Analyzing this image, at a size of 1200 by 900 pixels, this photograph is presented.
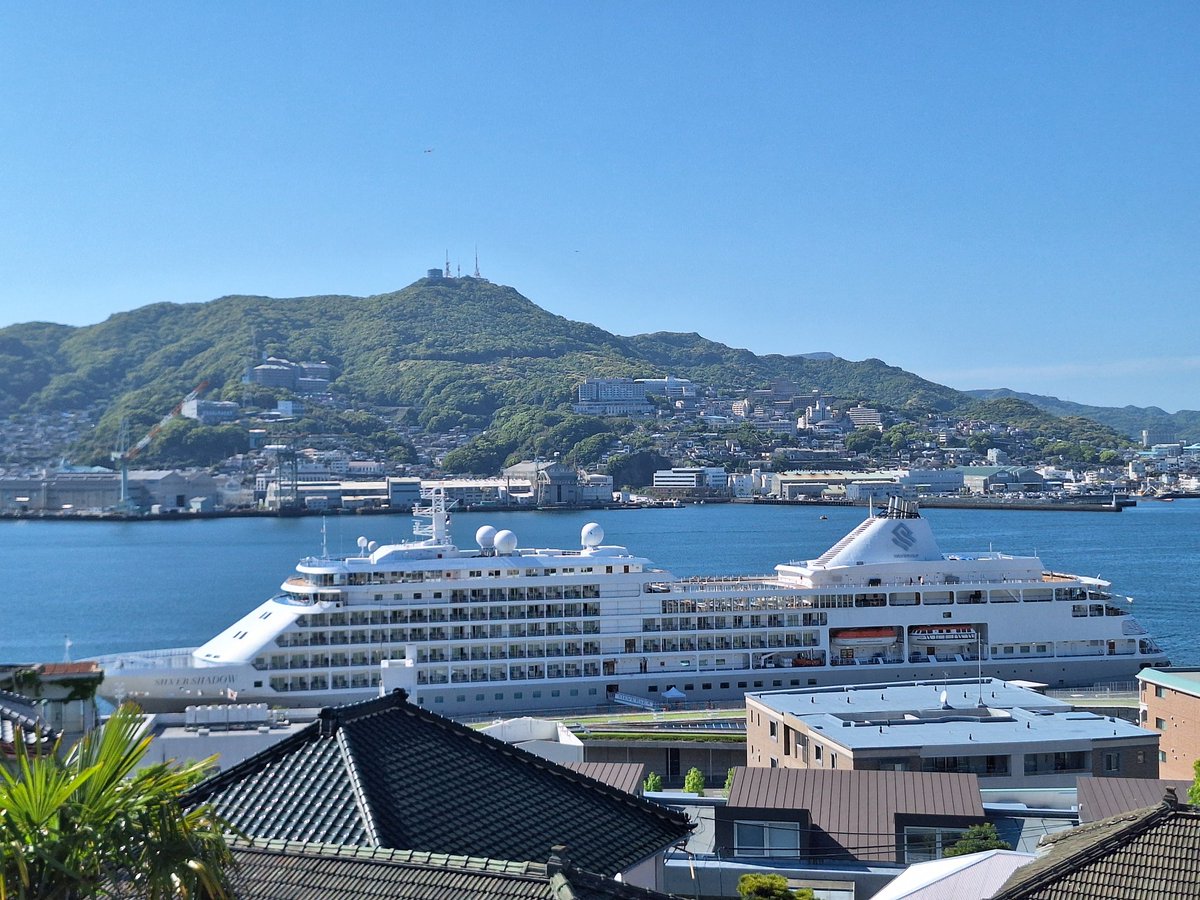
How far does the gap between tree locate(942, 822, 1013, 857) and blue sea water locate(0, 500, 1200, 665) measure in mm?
24154

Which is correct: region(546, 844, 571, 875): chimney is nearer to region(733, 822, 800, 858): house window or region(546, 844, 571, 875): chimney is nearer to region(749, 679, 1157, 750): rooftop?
region(733, 822, 800, 858): house window

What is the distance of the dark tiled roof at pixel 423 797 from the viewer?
23.2 feet

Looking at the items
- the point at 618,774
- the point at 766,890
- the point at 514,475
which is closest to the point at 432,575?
the point at 618,774

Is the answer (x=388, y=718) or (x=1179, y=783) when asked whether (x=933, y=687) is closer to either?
(x=1179, y=783)

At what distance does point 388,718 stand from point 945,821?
22.2ft

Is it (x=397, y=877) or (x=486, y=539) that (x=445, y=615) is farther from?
(x=397, y=877)

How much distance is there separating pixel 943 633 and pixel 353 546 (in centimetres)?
6642

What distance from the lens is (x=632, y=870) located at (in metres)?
7.58

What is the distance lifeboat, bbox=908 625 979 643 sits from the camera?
34562 millimetres

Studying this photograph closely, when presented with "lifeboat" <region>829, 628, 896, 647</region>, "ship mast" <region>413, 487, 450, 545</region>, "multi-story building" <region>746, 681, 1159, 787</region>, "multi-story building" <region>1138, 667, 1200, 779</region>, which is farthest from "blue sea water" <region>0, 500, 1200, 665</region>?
"ship mast" <region>413, 487, 450, 545</region>

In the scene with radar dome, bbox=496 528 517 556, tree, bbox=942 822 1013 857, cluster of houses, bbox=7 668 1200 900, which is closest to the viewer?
cluster of houses, bbox=7 668 1200 900

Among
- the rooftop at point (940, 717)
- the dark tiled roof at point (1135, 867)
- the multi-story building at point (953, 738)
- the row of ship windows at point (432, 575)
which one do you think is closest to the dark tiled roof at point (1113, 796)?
the multi-story building at point (953, 738)

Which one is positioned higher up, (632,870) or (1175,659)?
(632,870)

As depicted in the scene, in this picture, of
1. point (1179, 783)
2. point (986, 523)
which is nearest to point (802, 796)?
point (1179, 783)
